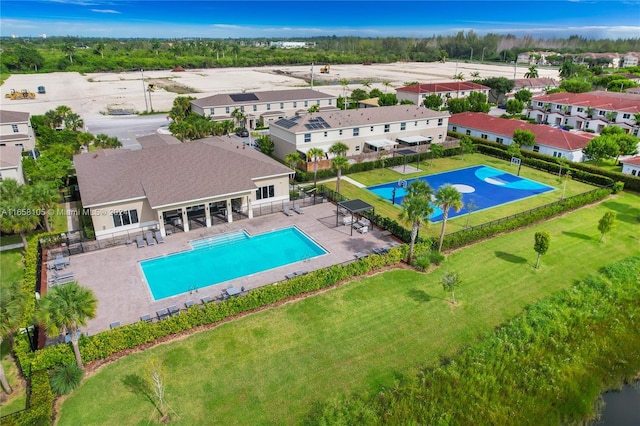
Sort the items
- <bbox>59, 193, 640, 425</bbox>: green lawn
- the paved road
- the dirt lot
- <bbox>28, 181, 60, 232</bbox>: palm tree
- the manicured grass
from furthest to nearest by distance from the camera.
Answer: the dirt lot → the paved road → <bbox>28, 181, 60, 232</bbox>: palm tree → the manicured grass → <bbox>59, 193, 640, 425</bbox>: green lawn

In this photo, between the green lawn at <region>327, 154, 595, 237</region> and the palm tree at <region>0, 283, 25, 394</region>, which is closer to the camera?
the palm tree at <region>0, 283, 25, 394</region>

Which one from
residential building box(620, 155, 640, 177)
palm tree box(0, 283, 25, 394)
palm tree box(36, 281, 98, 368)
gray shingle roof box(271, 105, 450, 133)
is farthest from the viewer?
gray shingle roof box(271, 105, 450, 133)

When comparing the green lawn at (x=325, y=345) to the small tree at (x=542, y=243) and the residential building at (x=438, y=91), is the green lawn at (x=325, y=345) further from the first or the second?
the residential building at (x=438, y=91)

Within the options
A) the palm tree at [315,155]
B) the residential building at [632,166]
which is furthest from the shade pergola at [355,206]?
the residential building at [632,166]

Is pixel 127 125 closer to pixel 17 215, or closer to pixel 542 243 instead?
pixel 17 215

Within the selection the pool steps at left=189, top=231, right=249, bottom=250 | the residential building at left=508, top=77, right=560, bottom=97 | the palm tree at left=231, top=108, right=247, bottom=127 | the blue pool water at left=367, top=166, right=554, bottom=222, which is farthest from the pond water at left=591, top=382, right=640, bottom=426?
the residential building at left=508, top=77, right=560, bottom=97

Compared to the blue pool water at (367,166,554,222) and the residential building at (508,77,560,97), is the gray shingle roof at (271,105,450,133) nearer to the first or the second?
the blue pool water at (367,166,554,222)

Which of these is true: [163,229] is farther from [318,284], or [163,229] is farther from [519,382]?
[519,382]
